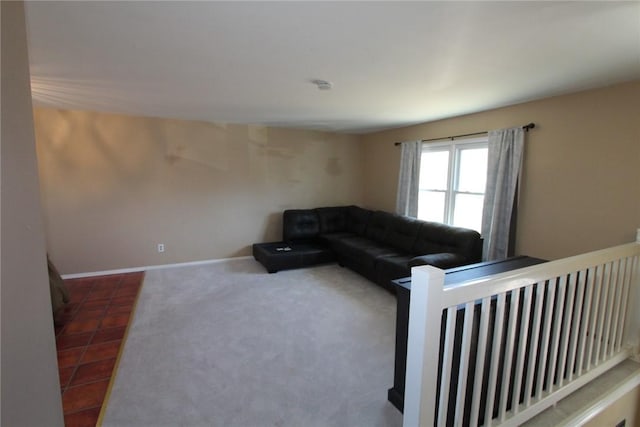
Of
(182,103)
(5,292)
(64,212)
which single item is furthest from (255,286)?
(5,292)

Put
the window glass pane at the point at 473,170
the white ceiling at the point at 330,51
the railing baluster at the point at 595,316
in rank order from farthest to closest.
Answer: the window glass pane at the point at 473,170
the railing baluster at the point at 595,316
the white ceiling at the point at 330,51

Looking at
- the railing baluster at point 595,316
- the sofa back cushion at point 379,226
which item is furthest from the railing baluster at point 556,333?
the sofa back cushion at point 379,226

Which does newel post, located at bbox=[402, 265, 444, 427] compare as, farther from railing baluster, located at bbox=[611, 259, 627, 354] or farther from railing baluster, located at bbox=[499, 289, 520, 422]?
railing baluster, located at bbox=[611, 259, 627, 354]

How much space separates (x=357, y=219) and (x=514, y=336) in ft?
12.3

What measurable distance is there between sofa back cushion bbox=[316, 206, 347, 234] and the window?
1.40 meters

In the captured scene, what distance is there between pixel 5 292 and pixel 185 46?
1710 mm

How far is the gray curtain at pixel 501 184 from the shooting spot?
10.4 feet

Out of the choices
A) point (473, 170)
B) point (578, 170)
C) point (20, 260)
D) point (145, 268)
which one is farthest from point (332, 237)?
point (20, 260)

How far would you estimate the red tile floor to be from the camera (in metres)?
1.89

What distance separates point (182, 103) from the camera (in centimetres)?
333

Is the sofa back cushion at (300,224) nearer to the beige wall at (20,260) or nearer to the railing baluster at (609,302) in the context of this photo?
the railing baluster at (609,302)

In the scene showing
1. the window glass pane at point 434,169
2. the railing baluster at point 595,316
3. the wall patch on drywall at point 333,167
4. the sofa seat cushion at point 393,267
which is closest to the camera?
the railing baluster at point 595,316

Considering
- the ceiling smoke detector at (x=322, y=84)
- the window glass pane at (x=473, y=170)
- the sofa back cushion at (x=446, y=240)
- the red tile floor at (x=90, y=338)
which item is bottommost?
the red tile floor at (x=90, y=338)

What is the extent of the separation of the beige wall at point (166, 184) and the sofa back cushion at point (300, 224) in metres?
0.30
